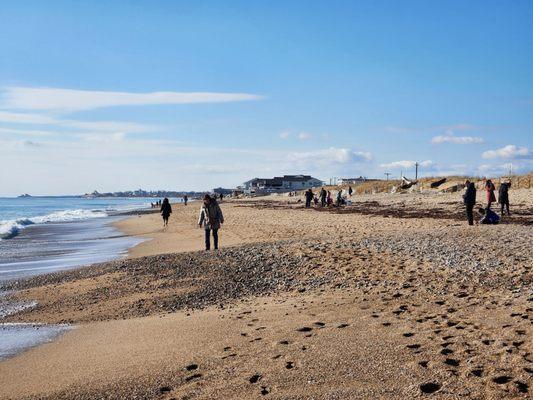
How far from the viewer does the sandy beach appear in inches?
208

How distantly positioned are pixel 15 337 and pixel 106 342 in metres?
1.85

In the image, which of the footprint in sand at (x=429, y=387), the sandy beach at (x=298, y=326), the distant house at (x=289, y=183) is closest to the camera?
the footprint in sand at (x=429, y=387)

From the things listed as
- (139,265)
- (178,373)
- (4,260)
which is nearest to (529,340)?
(178,373)

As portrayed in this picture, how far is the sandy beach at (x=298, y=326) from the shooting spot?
5.28 metres

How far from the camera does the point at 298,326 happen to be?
7.35 m

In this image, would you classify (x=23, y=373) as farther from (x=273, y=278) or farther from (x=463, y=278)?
(x=463, y=278)

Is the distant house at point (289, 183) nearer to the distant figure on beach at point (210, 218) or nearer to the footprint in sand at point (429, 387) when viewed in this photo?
the distant figure on beach at point (210, 218)

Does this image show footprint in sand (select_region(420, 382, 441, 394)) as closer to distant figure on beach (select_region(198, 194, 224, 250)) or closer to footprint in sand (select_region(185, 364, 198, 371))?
footprint in sand (select_region(185, 364, 198, 371))

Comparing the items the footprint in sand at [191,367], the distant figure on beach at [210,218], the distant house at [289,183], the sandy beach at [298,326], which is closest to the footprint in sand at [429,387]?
the sandy beach at [298,326]

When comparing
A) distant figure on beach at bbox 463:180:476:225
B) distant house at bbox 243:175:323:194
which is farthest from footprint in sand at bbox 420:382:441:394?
distant house at bbox 243:175:323:194

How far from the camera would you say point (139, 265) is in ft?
48.6

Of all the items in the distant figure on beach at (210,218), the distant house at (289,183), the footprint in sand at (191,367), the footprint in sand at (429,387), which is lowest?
the footprint in sand at (191,367)

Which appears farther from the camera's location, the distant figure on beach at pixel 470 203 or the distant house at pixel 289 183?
the distant house at pixel 289 183

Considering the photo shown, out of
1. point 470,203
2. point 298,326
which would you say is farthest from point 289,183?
point 298,326
